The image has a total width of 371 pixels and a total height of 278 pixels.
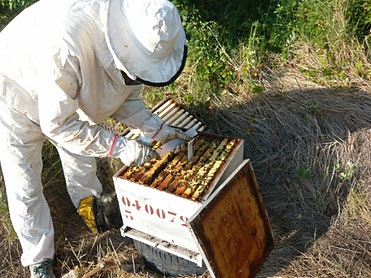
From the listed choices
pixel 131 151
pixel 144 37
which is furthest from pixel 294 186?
pixel 144 37

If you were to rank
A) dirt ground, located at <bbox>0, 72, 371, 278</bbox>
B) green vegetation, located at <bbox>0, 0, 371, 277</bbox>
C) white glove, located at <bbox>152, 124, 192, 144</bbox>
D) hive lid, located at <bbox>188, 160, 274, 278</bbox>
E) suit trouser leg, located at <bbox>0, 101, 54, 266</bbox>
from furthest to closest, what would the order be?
green vegetation, located at <bbox>0, 0, 371, 277</bbox>
dirt ground, located at <bbox>0, 72, 371, 278</bbox>
white glove, located at <bbox>152, 124, 192, 144</bbox>
suit trouser leg, located at <bbox>0, 101, 54, 266</bbox>
hive lid, located at <bbox>188, 160, 274, 278</bbox>

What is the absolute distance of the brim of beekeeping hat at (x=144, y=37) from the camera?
8.04ft

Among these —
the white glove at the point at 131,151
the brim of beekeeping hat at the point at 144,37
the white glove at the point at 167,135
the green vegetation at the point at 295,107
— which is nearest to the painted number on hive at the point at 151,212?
the white glove at the point at 131,151

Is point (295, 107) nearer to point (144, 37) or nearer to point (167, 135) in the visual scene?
point (167, 135)

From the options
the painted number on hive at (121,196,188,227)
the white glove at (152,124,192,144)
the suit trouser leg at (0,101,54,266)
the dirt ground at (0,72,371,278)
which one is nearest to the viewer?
the painted number on hive at (121,196,188,227)

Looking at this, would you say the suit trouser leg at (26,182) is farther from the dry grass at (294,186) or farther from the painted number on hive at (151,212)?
the painted number on hive at (151,212)

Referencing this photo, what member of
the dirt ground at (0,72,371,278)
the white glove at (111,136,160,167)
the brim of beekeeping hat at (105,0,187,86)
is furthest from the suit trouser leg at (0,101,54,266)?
the brim of beekeeping hat at (105,0,187,86)

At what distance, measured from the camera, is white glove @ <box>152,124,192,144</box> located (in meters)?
3.30

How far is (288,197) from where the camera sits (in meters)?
4.12

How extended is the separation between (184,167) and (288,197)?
4.82ft

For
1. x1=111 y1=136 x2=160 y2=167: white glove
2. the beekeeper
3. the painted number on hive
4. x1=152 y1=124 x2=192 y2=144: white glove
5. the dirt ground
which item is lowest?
the dirt ground

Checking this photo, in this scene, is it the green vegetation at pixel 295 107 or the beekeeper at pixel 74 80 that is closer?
the beekeeper at pixel 74 80

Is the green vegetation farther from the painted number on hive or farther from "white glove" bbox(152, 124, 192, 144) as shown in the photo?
"white glove" bbox(152, 124, 192, 144)

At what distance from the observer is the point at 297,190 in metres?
4.12
